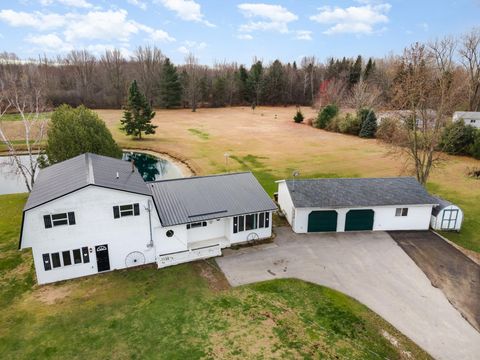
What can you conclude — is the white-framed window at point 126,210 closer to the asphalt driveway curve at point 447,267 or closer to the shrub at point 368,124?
the asphalt driveway curve at point 447,267

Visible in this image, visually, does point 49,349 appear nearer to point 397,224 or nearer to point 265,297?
point 265,297

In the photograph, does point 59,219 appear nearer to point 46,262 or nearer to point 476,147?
point 46,262

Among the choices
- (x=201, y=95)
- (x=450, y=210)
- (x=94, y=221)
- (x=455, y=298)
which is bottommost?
(x=455, y=298)

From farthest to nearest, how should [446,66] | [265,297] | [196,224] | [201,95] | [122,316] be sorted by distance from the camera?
[201,95] < [446,66] < [196,224] < [265,297] < [122,316]

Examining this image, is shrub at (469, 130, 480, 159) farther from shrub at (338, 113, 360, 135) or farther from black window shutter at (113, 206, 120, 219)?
black window shutter at (113, 206, 120, 219)

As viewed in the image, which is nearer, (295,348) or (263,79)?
(295,348)

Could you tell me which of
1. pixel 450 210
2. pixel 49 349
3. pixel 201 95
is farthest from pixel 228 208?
pixel 201 95
